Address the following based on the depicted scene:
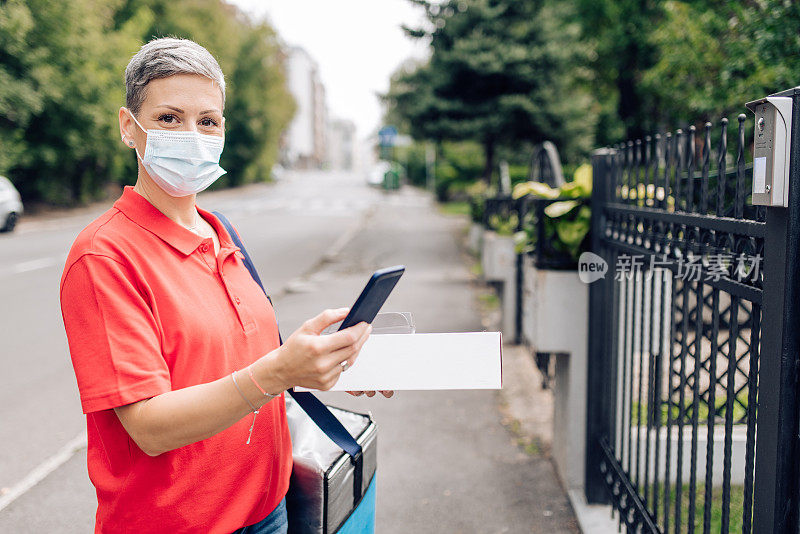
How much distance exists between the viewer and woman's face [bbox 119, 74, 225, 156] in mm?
1472

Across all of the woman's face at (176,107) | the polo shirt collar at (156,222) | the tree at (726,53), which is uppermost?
the tree at (726,53)

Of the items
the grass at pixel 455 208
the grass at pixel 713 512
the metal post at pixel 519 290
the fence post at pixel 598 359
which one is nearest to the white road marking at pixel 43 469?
the fence post at pixel 598 359

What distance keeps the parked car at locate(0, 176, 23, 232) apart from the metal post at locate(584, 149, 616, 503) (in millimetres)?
18106

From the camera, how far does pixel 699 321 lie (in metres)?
2.23

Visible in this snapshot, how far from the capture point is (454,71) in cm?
1639

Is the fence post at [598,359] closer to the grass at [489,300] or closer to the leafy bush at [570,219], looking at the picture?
the leafy bush at [570,219]

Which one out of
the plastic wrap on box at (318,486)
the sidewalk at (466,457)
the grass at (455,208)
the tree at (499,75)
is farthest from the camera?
the grass at (455,208)

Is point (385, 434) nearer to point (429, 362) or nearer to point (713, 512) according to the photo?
point (713, 512)

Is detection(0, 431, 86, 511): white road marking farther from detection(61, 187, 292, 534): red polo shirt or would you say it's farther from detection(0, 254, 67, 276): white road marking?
detection(0, 254, 67, 276): white road marking

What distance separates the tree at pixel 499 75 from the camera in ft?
52.5

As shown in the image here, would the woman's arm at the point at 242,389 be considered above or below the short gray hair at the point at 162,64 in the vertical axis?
below

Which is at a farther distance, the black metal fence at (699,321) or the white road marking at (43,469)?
the white road marking at (43,469)

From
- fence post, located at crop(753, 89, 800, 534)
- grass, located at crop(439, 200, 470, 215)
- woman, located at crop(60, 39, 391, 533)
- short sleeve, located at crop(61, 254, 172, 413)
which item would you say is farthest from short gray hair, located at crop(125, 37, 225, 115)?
grass, located at crop(439, 200, 470, 215)

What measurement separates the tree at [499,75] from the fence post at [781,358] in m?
14.9
